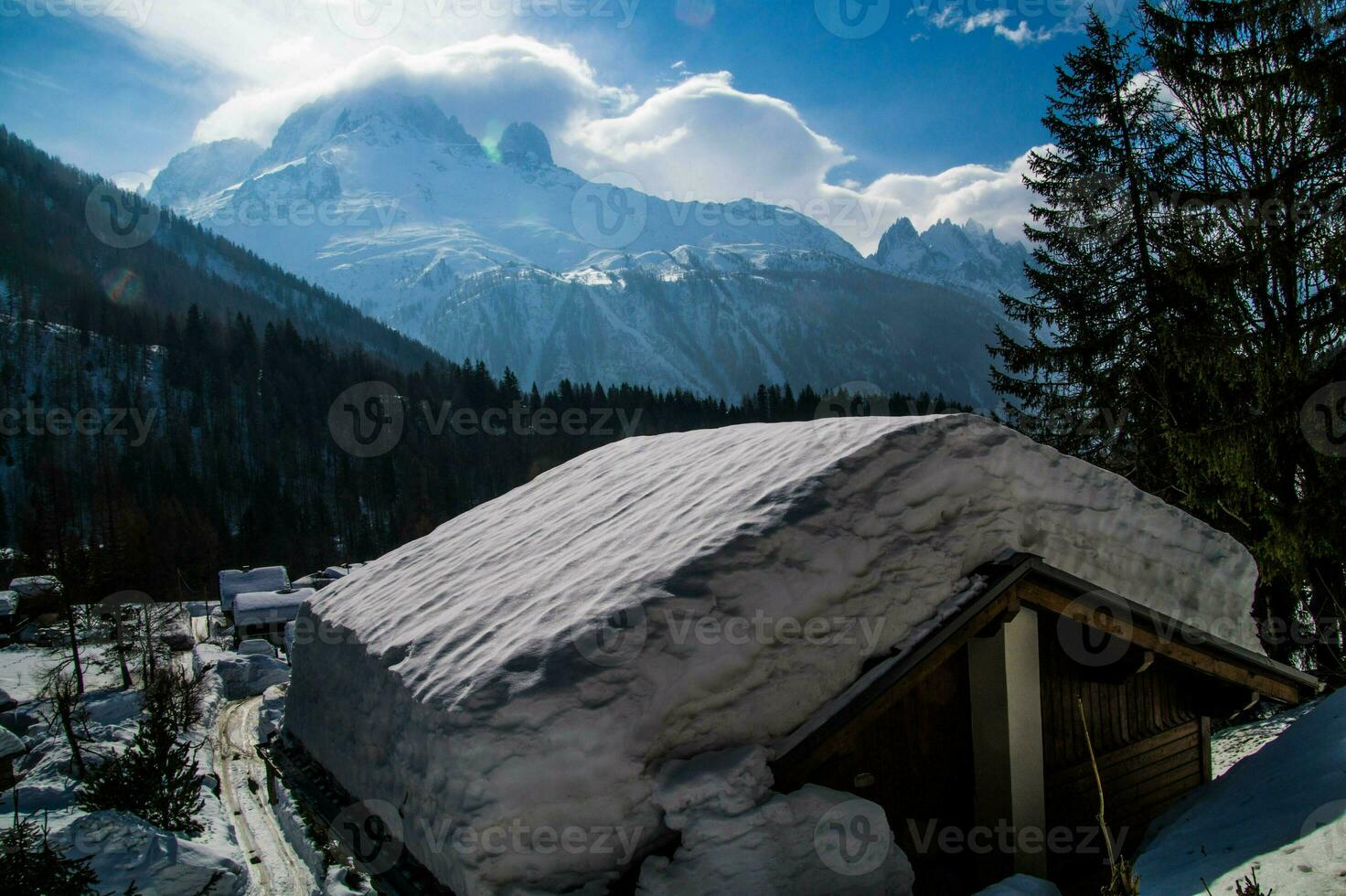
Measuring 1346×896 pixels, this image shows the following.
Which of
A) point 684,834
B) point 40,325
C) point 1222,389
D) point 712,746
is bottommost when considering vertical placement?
point 684,834

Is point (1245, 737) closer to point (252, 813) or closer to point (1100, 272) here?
point (1100, 272)

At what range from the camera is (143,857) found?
16.7m

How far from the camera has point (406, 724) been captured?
4867 millimetres

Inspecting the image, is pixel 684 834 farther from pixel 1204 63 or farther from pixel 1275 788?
pixel 1204 63

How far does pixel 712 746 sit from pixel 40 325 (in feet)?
457

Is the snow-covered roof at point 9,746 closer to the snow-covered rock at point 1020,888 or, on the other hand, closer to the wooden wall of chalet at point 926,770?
the wooden wall of chalet at point 926,770

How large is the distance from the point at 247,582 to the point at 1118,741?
190ft

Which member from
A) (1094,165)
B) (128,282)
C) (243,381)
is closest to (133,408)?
(243,381)

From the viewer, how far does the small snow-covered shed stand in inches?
1881

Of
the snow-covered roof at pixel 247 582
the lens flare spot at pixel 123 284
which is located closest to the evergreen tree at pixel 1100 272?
the snow-covered roof at pixel 247 582

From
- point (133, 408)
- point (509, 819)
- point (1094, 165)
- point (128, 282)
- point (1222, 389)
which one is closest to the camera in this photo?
point (509, 819)

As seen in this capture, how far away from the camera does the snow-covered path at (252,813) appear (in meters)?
17.6
